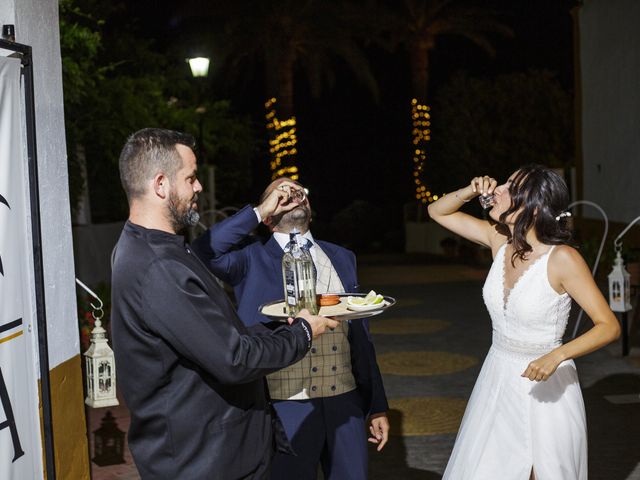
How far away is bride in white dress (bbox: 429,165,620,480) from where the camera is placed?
465cm

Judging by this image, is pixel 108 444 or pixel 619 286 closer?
pixel 108 444

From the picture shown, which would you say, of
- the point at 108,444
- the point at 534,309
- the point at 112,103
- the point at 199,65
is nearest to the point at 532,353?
the point at 534,309

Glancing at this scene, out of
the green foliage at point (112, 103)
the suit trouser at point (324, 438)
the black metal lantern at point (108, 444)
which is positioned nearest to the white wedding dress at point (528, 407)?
the suit trouser at point (324, 438)

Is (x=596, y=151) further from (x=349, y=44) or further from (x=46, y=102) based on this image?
(x=46, y=102)

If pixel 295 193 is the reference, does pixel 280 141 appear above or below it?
above

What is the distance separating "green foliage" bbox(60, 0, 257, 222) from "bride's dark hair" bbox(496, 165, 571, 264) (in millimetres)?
11042

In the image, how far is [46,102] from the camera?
16.8 feet

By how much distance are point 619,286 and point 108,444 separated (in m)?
5.92

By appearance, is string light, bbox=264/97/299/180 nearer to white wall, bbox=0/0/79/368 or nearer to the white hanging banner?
white wall, bbox=0/0/79/368

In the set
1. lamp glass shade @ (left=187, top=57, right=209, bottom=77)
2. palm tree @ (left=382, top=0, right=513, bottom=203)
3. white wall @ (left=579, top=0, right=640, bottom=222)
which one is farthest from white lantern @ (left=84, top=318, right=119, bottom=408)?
palm tree @ (left=382, top=0, right=513, bottom=203)

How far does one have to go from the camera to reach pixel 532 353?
15.6ft

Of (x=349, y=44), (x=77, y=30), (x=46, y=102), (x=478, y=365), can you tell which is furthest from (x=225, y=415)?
(x=349, y=44)

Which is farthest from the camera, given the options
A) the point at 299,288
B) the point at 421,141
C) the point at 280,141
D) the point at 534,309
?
the point at 421,141

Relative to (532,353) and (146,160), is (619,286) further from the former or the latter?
(146,160)
